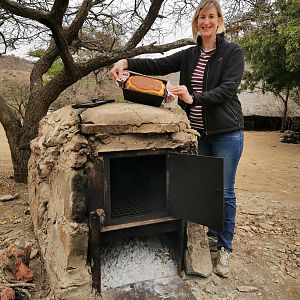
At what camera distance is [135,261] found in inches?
101

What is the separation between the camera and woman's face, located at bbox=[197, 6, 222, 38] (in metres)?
2.36

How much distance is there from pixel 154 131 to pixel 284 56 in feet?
26.2

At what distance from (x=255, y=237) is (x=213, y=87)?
1.75 metres

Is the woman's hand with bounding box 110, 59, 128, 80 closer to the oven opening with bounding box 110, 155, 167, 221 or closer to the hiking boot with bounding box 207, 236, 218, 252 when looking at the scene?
the oven opening with bounding box 110, 155, 167, 221

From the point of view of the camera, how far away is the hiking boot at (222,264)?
2.61 metres

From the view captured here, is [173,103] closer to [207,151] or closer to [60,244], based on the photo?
[207,151]

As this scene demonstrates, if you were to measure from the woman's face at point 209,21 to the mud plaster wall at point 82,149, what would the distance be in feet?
1.97

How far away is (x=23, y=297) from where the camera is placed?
7.48ft

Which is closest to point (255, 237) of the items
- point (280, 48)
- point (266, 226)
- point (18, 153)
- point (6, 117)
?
point (266, 226)

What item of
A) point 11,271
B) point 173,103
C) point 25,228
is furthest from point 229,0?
point 11,271

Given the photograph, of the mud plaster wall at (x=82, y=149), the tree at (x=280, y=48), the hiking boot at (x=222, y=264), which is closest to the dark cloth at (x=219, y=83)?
the mud plaster wall at (x=82, y=149)

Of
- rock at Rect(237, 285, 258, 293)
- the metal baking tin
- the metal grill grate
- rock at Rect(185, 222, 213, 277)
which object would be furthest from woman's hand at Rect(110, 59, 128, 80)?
rock at Rect(237, 285, 258, 293)

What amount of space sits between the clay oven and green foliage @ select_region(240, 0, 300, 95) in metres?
5.06

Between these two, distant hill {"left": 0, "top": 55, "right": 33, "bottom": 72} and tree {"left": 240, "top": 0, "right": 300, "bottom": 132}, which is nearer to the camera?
tree {"left": 240, "top": 0, "right": 300, "bottom": 132}
